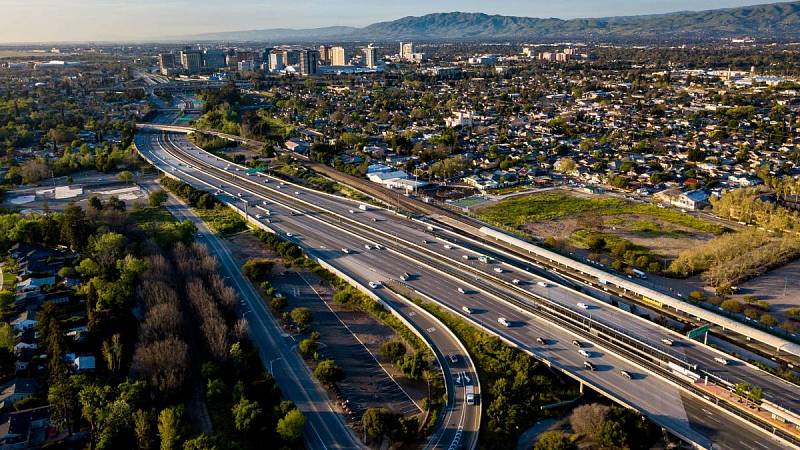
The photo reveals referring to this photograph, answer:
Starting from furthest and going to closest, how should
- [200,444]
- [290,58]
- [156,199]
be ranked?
[290,58] → [156,199] → [200,444]

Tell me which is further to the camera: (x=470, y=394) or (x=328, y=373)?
(x=328, y=373)

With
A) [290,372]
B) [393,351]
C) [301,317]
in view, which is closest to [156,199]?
[301,317]

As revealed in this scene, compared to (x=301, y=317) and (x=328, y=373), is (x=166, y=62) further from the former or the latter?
(x=328, y=373)

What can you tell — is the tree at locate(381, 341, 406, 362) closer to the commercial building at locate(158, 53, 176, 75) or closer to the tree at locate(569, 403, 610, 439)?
the tree at locate(569, 403, 610, 439)

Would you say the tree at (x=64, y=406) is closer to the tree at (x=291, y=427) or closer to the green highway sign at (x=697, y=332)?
the tree at (x=291, y=427)

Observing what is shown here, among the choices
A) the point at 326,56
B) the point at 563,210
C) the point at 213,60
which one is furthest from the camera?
the point at 326,56

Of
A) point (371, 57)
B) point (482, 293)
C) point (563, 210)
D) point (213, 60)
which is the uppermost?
point (371, 57)
